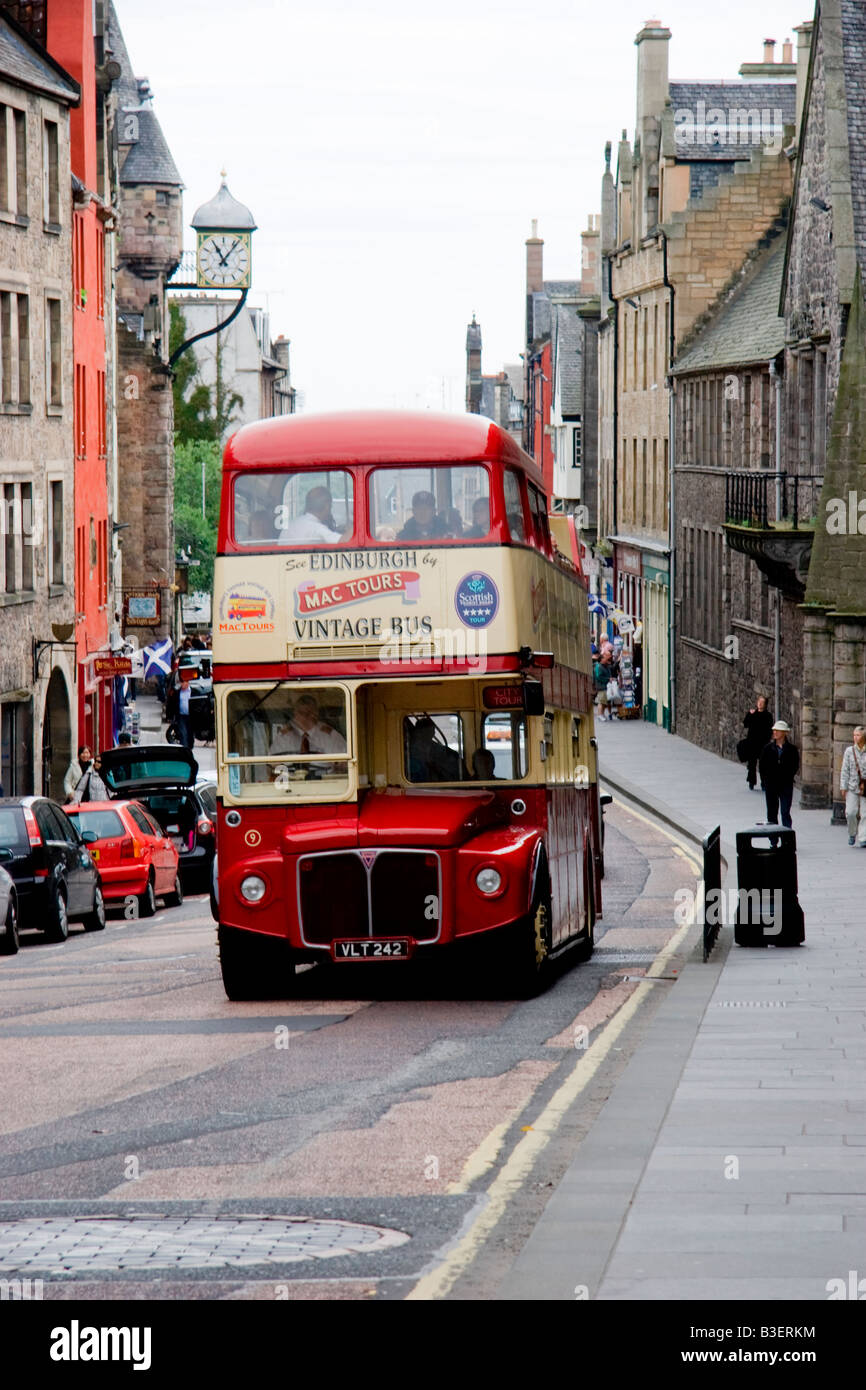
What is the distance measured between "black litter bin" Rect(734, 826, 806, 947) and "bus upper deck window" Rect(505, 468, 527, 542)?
A: 4081 mm

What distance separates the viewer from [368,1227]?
27.5ft

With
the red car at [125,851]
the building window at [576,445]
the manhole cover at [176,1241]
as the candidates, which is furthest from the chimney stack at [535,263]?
the manhole cover at [176,1241]

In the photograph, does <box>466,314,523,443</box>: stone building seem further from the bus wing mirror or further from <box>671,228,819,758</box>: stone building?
the bus wing mirror

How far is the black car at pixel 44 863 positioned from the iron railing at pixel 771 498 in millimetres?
17341

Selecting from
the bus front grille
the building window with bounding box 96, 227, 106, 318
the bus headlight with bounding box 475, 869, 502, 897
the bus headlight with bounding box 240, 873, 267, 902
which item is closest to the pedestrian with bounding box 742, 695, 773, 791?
the building window with bounding box 96, 227, 106, 318

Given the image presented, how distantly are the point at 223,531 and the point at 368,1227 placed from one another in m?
8.24

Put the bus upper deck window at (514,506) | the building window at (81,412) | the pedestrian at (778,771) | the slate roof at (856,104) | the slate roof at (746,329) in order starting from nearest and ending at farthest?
1. the bus upper deck window at (514,506)
2. the pedestrian at (778,771)
3. the slate roof at (856,104)
4. the slate roof at (746,329)
5. the building window at (81,412)

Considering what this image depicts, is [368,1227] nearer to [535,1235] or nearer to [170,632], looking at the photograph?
[535,1235]

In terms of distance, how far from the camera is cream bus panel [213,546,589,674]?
15555 mm

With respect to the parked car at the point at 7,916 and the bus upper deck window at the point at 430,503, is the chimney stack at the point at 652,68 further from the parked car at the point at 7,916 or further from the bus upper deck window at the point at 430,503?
the bus upper deck window at the point at 430,503

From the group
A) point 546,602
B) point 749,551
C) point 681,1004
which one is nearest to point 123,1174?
point 681,1004

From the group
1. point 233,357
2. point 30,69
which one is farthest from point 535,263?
point 30,69

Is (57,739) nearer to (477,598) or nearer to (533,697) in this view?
(533,697)

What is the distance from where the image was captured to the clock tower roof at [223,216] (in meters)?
85.1
